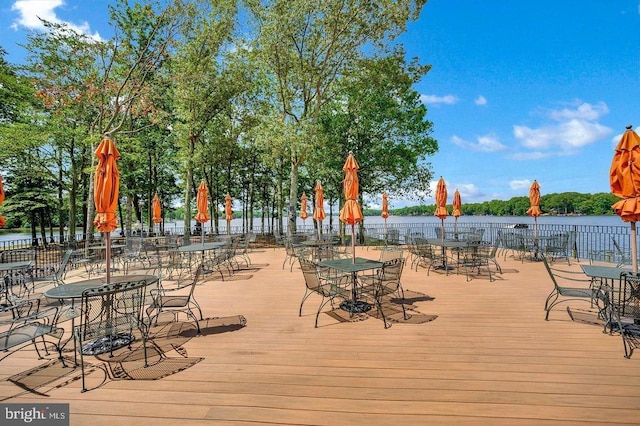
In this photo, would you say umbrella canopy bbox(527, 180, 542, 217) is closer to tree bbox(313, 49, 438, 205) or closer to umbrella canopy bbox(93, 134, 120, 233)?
tree bbox(313, 49, 438, 205)

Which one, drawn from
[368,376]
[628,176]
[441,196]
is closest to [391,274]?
[368,376]

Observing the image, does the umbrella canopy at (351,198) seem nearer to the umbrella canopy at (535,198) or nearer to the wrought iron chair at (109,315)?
the wrought iron chair at (109,315)

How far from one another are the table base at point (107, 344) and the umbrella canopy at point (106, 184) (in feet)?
4.58

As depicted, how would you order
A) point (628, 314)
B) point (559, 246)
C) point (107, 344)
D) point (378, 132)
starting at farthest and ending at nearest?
point (378, 132) → point (559, 246) → point (107, 344) → point (628, 314)

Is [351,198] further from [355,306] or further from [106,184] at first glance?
[106,184]

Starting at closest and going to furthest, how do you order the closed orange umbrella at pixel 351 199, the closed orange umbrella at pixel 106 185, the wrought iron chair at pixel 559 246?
the closed orange umbrella at pixel 106 185
the closed orange umbrella at pixel 351 199
the wrought iron chair at pixel 559 246

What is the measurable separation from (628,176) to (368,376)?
13.3ft

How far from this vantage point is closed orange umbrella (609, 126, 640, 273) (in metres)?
3.83

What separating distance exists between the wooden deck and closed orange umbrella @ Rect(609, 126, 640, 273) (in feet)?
5.11

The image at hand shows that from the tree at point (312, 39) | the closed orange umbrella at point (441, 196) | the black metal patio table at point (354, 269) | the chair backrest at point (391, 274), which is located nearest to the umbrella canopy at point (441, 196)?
the closed orange umbrella at point (441, 196)

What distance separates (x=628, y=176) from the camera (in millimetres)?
3896

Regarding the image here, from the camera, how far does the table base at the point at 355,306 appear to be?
4.94m

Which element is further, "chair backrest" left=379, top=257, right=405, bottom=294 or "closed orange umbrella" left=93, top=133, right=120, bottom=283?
"chair backrest" left=379, top=257, right=405, bottom=294

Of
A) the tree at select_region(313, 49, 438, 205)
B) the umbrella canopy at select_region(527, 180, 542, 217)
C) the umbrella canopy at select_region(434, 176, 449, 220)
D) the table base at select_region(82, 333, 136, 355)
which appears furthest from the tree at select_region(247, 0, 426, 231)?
the table base at select_region(82, 333, 136, 355)
